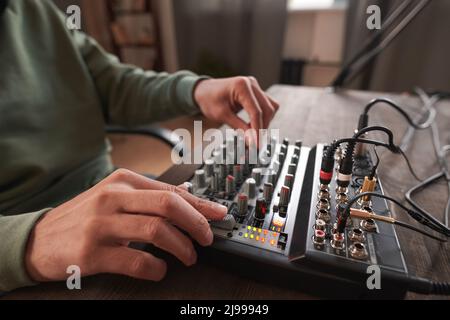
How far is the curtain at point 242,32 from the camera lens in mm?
1860

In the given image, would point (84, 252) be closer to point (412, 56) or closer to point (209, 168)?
point (209, 168)

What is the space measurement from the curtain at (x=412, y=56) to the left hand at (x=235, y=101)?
1.22m

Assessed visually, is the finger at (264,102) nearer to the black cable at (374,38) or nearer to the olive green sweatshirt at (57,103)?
the olive green sweatshirt at (57,103)

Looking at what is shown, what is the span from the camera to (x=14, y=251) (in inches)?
12.6

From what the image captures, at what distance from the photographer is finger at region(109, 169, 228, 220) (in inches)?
13.8

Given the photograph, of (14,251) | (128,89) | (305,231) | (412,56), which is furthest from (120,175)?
(412,56)

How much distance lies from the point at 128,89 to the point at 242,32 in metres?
1.41

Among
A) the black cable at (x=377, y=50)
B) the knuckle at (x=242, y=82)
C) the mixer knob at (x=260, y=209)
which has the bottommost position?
the mixer knob at (x=260, y=209)

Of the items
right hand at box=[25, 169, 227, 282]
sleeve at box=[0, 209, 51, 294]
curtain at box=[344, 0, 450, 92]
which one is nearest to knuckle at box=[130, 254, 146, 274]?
right hand at box=[25, 169, 227, 282]

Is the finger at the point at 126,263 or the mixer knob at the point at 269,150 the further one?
the mixer knob at the point at 269,150

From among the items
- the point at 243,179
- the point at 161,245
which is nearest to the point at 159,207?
the point at 161,245

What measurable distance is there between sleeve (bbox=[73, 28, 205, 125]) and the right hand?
1.53ft

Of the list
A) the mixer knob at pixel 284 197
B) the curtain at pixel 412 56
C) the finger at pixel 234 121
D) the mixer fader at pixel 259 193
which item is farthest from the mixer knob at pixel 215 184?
the curtain at pixel 412 56
